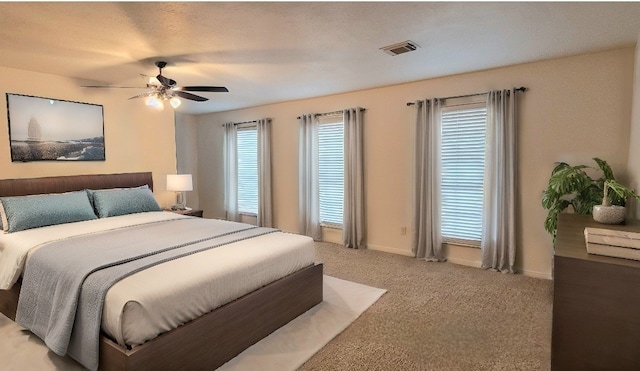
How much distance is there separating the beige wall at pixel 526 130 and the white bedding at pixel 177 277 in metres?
2.03

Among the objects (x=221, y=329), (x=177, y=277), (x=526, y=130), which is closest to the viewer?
(x=177, y=277)

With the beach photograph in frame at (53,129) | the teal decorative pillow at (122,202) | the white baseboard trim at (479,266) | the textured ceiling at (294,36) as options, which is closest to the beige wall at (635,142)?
the textured ceiling at (294,36)

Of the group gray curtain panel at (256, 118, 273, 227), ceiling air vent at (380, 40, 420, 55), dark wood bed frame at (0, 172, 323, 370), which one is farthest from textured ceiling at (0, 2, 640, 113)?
dark wood bed frame at (0, 172, 323, 370)

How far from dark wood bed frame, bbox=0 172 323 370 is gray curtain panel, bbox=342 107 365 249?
6.36 feet

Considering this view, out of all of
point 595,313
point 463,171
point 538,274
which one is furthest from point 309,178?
point 595,313

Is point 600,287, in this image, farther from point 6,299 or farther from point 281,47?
point 6,299

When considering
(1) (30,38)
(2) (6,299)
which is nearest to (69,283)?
(2) (6,299)

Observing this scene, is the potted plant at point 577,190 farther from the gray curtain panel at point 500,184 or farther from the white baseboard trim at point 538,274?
the white baseboard trim at point 538,274

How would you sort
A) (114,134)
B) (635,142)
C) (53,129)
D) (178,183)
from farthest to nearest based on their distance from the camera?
1. (178,183)
2. (114,134)
3. (53,129)
4. (635,142)

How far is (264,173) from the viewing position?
5891mm

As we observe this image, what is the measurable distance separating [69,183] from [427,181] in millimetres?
4417

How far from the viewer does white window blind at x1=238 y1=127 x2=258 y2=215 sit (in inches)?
243

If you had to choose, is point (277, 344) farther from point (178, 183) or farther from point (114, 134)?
point (114, 134)

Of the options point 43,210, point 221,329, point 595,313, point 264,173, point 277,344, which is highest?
point 264,173
